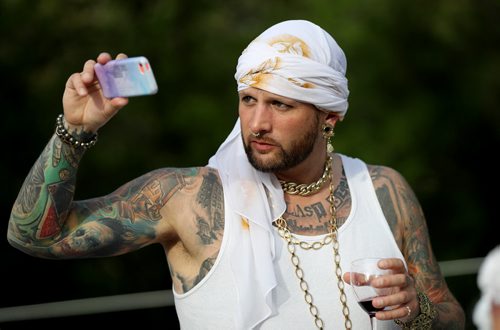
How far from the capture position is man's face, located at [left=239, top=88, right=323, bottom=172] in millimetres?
4098

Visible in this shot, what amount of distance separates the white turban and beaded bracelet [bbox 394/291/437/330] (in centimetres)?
89

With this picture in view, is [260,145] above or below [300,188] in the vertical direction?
above

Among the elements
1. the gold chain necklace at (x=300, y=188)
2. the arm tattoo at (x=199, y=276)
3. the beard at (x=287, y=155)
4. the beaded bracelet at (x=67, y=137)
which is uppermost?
the beaded bracelet at (x=67, y=137)

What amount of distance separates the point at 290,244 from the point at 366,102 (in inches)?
209

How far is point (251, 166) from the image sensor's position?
4.28 meters

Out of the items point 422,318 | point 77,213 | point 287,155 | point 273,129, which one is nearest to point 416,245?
point 422,318

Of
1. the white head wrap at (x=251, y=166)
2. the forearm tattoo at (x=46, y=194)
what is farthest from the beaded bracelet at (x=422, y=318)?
the forearm tattoo at (x=46, y=194)

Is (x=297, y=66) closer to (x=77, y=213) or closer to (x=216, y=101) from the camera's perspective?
(x=77, y=213)

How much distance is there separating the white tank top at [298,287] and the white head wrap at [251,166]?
1.6 inches

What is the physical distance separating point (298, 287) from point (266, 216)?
31 cm

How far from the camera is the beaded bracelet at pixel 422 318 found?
3.96 meters

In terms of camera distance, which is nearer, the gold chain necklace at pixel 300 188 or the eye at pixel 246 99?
the eye at pixel 246 99

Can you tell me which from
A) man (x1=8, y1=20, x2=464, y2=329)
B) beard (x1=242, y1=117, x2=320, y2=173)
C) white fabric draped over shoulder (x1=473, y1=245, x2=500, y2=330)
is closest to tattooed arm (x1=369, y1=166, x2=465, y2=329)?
man (x1=8, y1=20, x2=464, y2=329)

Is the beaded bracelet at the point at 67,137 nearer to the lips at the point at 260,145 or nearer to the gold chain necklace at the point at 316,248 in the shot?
the lips at the point at 260,145
